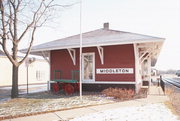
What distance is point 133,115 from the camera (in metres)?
5.67

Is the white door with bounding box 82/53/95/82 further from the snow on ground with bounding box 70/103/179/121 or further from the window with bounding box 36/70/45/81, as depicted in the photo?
the window with bounding box 36/70/45/81

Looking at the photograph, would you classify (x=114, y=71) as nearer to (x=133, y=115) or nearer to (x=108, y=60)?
(x=108, y=60)

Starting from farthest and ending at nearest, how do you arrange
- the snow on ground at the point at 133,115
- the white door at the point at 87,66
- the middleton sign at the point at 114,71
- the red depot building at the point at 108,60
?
1. the white door at the point at 87,66
2. the middleton sign at the point at 114,71
3. the red depot building at the point at 108,60
4. the snow on ground at the point at 133,115

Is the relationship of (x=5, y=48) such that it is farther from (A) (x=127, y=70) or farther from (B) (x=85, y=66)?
(A) (x=127, y=70)

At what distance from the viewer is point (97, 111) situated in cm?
629

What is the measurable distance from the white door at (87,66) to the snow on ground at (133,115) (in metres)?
6.03

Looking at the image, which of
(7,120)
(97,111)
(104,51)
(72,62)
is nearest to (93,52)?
(104,51)

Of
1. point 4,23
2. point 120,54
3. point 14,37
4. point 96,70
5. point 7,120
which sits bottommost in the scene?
point 7,120

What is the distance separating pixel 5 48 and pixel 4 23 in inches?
57.3

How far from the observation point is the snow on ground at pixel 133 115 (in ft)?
17.5

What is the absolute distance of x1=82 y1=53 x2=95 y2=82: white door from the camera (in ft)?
40.2

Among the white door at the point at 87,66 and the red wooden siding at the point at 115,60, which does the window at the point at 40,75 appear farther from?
the white door at the point at 87,66

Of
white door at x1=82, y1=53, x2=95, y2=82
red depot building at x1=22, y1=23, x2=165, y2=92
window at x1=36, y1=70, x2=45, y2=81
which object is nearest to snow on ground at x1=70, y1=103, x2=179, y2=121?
red depot building at x1=22, y1=23, x2=165, y2=92

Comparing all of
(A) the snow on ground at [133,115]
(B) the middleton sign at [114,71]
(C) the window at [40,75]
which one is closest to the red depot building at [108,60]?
(B) the middleton sign at [114,71]
